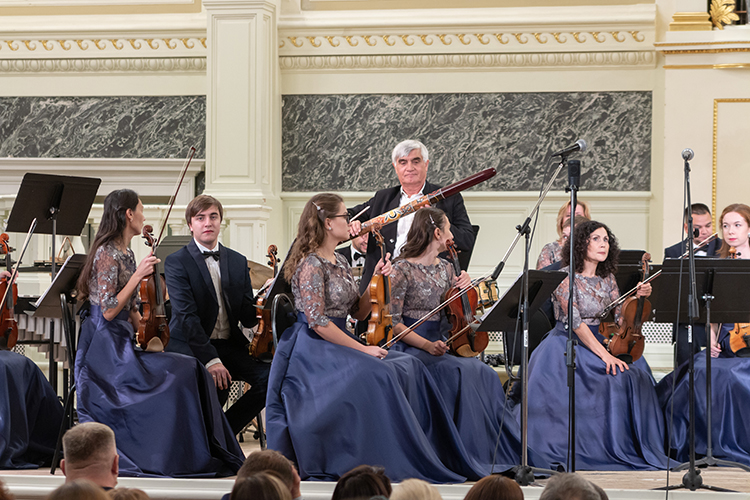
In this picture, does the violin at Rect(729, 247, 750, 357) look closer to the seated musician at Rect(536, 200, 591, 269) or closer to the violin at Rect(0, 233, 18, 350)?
the seated musician at Rect(536, 200, 591, 269)

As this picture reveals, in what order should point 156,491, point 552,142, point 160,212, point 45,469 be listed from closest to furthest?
point 156,491 < point 45,469 < point 160,212 < point 552,142

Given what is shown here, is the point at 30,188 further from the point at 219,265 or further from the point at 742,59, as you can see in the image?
the point at 742,59

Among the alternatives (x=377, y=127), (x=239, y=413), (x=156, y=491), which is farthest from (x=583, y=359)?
(x=377, y=127)

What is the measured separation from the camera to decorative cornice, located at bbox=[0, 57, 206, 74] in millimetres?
7297

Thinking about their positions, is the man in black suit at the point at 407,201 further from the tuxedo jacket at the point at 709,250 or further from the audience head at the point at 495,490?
the audience head at the point at 495,490

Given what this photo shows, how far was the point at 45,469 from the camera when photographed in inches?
159

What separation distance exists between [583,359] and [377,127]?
327 cm

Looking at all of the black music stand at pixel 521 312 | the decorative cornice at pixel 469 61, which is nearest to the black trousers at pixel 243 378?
the black music stand at pixel 521 312

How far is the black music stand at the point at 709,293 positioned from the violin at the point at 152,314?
86.0 inches

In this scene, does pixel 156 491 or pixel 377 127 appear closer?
pixel 156 491

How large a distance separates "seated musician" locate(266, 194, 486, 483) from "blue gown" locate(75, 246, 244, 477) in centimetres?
34

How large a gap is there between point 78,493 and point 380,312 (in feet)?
6.90

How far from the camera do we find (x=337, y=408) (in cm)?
369

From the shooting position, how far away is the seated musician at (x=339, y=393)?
368 cm
